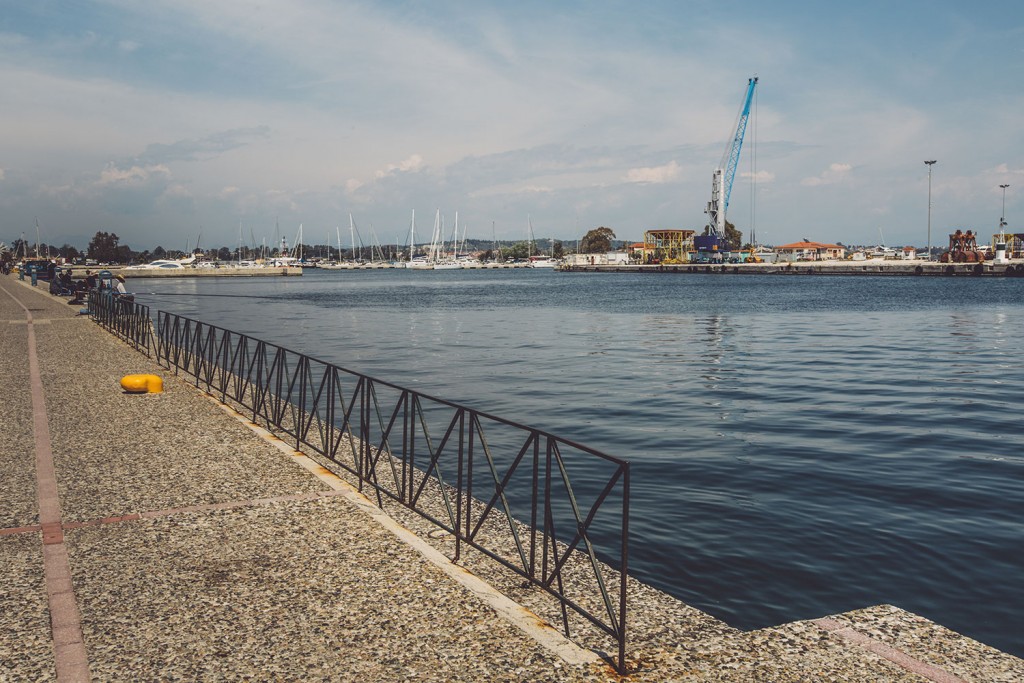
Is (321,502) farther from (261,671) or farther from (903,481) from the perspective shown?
(903,481)

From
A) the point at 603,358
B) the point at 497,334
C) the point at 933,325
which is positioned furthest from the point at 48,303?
the point at 933,325

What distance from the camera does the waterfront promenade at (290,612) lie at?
5273mm

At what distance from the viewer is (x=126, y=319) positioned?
25.5 metres

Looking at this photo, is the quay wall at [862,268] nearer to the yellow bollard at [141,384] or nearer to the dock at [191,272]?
the dock at [191,272]

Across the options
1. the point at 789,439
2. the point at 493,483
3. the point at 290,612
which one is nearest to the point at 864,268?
the point at 789,439

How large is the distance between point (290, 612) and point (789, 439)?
40.6 ft

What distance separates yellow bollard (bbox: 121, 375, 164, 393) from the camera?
15516 millimetres

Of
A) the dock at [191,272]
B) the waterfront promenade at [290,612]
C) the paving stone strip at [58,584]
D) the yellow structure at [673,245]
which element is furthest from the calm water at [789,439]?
the yellow structure at [673,245]

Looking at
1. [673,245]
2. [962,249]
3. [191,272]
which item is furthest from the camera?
[673,245]

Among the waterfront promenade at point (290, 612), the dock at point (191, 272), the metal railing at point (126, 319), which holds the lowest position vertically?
the waterfront promenade at point (290, 612)

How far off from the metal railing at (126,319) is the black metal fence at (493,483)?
4.03 metres

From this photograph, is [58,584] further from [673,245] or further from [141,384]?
[673,245]

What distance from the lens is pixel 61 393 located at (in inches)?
618

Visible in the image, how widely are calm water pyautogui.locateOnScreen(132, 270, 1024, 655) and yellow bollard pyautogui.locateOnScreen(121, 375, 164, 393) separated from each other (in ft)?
24.7
